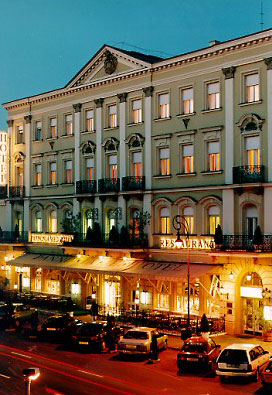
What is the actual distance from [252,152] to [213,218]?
194 inches

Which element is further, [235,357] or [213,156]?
[213,156]

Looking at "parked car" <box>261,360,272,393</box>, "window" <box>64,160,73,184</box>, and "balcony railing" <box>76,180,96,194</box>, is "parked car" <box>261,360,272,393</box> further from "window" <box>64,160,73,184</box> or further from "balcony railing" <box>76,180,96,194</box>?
"window" <box>64,160,73,184</box>

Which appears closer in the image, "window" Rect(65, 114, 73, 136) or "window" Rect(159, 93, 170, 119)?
"window" Rect(159, 93, 170, 119)

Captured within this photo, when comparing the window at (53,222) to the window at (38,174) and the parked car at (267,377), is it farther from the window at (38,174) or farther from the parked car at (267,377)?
the parked car at (267,377)

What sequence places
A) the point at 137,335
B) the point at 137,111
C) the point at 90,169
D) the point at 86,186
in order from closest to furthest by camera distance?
the point at 137,335
the point at 137,111
the point at 86,186
the point at 90,169

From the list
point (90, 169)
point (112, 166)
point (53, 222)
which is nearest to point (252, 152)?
point (112, 166)

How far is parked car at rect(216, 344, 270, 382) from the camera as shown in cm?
2638

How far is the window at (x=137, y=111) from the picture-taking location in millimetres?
45906

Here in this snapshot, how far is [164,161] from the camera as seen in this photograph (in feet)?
145

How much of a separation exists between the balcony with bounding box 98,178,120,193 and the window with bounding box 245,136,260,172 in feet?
37.5

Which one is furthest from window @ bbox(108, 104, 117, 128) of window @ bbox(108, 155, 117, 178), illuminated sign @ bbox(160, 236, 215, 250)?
illuminated sign @ bbox(160, 236, 215, 250)

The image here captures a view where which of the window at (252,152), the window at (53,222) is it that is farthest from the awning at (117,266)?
the window at (252,152)

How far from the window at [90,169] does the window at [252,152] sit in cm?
1486

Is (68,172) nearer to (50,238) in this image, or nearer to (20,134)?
(50,238)
